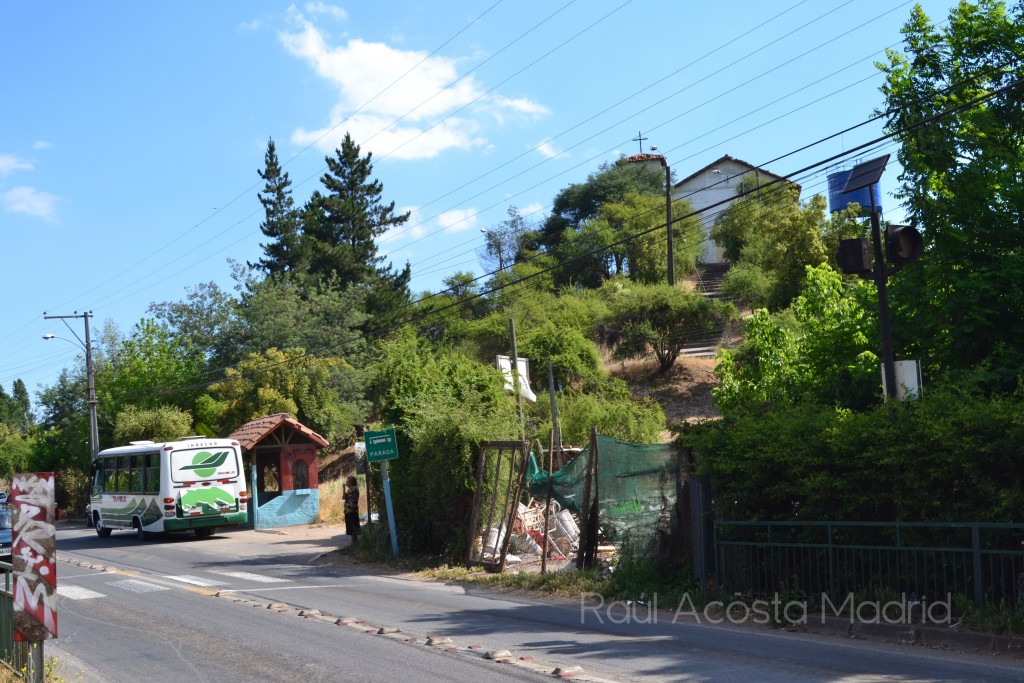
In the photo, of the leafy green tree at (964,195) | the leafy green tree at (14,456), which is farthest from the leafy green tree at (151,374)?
the leafy green tree at (964,195)

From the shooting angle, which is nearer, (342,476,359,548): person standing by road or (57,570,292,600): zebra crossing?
(57,570,292,600): zebra crossing

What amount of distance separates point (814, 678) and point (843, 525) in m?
3.08

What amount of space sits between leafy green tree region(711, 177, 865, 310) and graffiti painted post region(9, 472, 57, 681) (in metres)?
40.3

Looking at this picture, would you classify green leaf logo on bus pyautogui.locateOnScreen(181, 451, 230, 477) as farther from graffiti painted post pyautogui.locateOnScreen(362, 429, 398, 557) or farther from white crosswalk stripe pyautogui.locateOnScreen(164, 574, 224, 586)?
graffiti painted post pyautogui.locateOnScreen(362, 429, 398, 557)

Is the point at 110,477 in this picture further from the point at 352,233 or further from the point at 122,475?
the point at 352,233

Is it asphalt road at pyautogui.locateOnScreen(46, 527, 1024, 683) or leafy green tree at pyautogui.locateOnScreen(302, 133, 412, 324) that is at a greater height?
leafy green tree at pyautogui.locateOnScreen(302, 133, 412, 324)

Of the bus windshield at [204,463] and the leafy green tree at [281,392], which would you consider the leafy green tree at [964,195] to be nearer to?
the bus windshield at [204,463]

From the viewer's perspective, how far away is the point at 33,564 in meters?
8.05

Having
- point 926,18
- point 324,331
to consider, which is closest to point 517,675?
point 926,18

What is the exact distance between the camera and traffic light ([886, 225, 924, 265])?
12.4 metres

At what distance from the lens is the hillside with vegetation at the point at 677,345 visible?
1166cm

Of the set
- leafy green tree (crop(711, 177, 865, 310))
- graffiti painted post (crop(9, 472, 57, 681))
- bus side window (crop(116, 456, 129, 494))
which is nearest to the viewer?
graffiti painted post (crop(9, 472, 57, 681))

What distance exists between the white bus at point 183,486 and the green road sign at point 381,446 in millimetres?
10658

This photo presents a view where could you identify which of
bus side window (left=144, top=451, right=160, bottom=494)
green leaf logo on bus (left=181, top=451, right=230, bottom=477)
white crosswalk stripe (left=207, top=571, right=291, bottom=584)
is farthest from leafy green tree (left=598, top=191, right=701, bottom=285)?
white crosswalk stripe (left=207, top=571, right=291, bottom=584)
